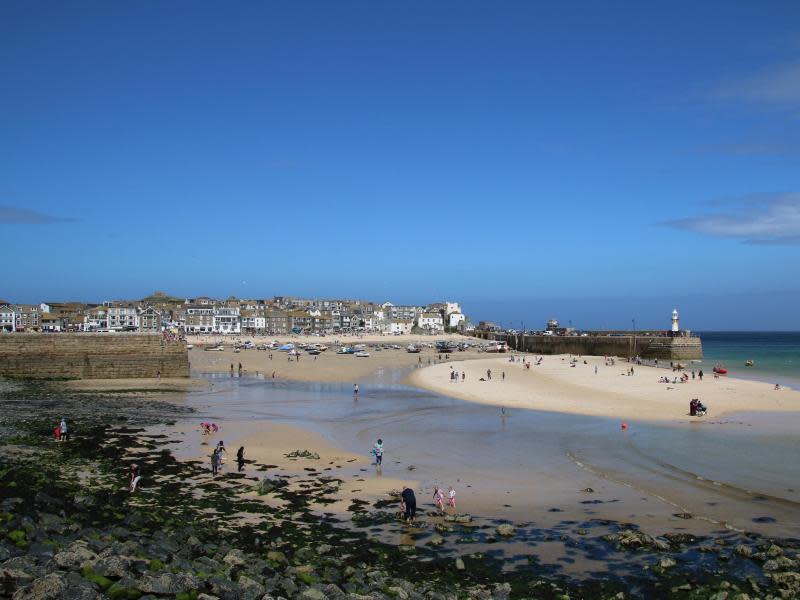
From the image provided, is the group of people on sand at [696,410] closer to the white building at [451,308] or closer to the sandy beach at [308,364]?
the sandy beach at [308,364]

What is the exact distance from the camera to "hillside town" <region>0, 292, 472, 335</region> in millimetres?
104438

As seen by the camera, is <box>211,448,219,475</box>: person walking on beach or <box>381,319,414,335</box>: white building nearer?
<box>211,448,219,475</box>: person walking on beach

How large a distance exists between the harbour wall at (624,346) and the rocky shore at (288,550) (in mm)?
64805

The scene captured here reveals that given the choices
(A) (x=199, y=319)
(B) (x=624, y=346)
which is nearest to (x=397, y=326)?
(A) (x=199, y=319)

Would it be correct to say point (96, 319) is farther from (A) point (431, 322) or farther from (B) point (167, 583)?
(B) point (167, 583)

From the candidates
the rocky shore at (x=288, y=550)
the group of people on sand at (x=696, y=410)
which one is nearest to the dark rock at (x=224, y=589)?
the rocky shore at (x=288, y=550)

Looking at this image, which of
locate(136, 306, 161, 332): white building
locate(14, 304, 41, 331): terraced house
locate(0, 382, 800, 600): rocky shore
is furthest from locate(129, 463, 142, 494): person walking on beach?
locate(14, 304, 41, 331): terraced house

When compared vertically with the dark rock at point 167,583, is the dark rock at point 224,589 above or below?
below

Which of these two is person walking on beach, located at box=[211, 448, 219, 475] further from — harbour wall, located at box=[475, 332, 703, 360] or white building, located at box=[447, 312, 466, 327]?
white building, located at box=[447, 312, 466, 327]

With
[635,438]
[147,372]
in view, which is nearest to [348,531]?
[635,438]

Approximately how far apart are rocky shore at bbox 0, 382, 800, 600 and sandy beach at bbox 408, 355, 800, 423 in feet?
59.0

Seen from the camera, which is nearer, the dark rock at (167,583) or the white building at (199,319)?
the dark rock at (167,583)

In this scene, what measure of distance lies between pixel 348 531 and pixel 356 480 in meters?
4.46

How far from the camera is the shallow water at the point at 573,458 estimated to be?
15.0 m
